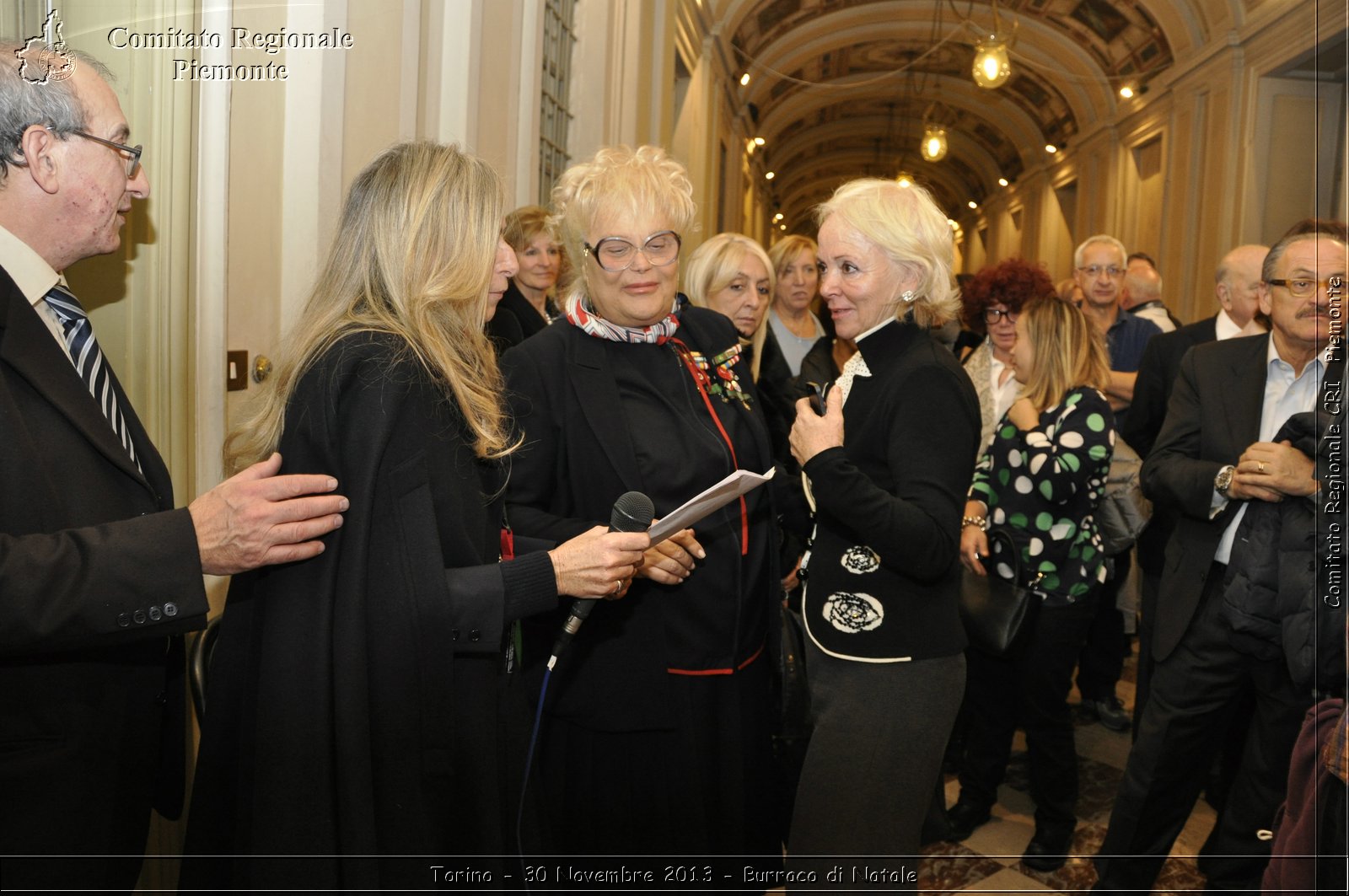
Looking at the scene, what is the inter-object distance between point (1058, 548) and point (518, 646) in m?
2.16

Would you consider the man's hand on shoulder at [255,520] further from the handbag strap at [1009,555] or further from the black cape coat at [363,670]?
the handbag strap at [1009,555]

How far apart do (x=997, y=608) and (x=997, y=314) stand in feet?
5.81

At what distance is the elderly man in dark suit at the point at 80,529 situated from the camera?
1383 mm

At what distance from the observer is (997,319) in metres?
4.40

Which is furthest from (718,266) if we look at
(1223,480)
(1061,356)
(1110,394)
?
Answer: (1110,394)

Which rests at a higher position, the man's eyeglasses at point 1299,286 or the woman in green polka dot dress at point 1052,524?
the man's eyeglasses at point 1299,286

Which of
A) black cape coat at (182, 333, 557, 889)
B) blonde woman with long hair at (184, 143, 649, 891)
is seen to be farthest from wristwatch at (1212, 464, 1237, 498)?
black cape coat at (182, 333, 557, 889)

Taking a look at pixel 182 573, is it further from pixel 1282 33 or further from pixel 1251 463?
pixel 1282 33

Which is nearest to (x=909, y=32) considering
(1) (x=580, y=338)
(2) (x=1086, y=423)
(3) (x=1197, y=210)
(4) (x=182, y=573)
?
(3) (x=1197, y=210)

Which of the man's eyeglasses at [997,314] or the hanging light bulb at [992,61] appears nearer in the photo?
the man's eyeglasses at [997,314]

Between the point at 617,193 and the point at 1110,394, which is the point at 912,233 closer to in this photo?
the point at 617,193

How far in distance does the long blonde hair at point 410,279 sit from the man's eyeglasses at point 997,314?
10.3 ft

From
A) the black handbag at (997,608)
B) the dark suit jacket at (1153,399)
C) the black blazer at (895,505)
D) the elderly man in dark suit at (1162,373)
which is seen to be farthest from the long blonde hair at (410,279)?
the dark suit jacket at (1153,399)

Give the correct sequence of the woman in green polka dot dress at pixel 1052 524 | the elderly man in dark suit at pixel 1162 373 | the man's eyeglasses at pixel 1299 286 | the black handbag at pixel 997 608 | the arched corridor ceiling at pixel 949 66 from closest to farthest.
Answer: the man's eyeglasses at pixel 1299 286, the black handbag at pixel 997 608, the woman in green polka dot dress at pixel 1052 524, the elderly man in dark suit at pixel 1162 373, the arched corridor ceiling at pixel 949 66
